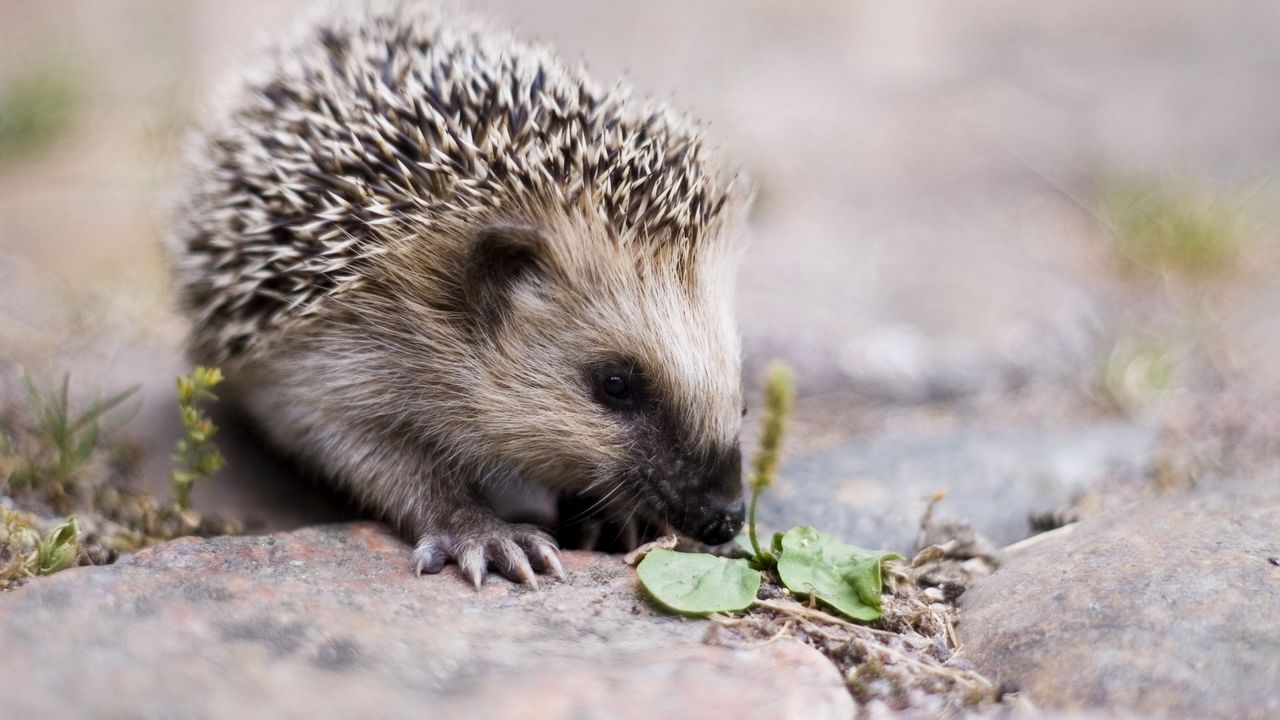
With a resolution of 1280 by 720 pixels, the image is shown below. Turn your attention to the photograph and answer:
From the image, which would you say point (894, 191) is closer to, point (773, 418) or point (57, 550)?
point (773, 418)

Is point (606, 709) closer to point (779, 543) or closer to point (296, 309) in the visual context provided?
point (779, 543)

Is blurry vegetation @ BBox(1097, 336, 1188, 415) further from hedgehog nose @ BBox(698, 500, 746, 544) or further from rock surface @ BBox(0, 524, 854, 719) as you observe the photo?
rock surface @ BBox(0, 524, 854, 719)

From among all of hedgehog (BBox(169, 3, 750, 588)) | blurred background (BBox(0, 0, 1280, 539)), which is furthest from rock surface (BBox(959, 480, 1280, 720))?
blurred background (BBox(0, 0, 1280, 539))

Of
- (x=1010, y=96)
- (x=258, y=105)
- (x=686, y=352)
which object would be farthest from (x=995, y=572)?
(x=1010, y=96)

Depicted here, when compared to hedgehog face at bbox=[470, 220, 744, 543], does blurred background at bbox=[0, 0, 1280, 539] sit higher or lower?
higher

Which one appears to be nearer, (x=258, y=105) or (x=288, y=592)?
(x=288, y=592)

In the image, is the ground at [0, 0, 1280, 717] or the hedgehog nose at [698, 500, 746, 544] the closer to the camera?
the ground at [0, 0, 1280, 717]
